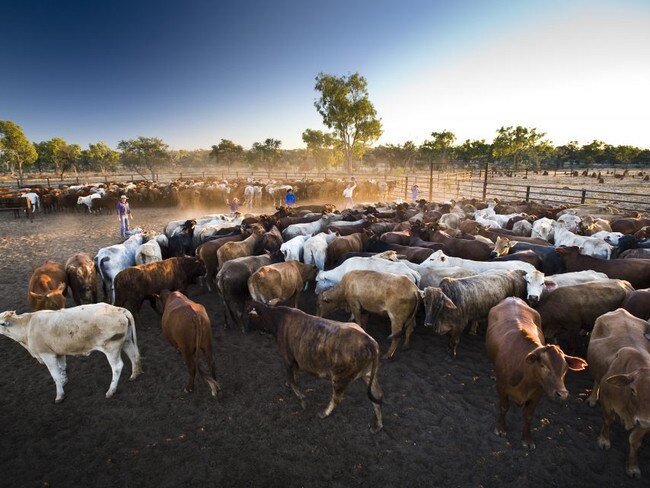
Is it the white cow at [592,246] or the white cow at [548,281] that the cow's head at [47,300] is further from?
the white cow at [592,246]

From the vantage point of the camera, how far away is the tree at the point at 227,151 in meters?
59.4

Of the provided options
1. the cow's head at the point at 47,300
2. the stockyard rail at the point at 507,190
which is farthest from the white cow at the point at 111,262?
the stockyard rail at the point at 507,190

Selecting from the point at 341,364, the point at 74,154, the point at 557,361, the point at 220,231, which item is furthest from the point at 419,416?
the point at 74,154

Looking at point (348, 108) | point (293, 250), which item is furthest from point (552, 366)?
point (348, 108)

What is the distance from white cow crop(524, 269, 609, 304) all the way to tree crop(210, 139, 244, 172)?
195 ft

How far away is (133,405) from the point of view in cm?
488

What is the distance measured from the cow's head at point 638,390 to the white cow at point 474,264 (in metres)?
3.36

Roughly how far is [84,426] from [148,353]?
1697mm

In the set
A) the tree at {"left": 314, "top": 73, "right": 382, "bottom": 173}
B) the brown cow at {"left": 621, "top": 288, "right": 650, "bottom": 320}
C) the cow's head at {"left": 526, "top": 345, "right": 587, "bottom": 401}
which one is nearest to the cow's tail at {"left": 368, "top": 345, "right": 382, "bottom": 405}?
the cow's head at {"left": 526, "top": 345, "right": 587, "bottom": 401}

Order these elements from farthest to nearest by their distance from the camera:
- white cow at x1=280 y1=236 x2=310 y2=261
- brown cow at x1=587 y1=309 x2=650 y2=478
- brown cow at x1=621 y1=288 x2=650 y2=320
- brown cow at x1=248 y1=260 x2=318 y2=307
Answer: white cow at x1=280 y1=236 x2=310 y2=261 < brown cow at x1=248 y1=260 x2=318 y2=307 < brown cow at x1=621 y1=288 x2=650 y2=320 < brown cow at x1=587 y1=309 x2=650 y2=478

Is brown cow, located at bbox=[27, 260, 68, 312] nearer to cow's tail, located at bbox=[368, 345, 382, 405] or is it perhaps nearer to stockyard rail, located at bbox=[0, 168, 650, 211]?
cow's tail, located at bbox=[368, 345, 382, 405]

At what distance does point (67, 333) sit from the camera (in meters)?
4.84

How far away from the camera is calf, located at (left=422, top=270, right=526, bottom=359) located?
Result: 5527 millimetres

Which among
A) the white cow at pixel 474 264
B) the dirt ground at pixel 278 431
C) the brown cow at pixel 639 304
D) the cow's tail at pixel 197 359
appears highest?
the white cow at pixel 474 264
